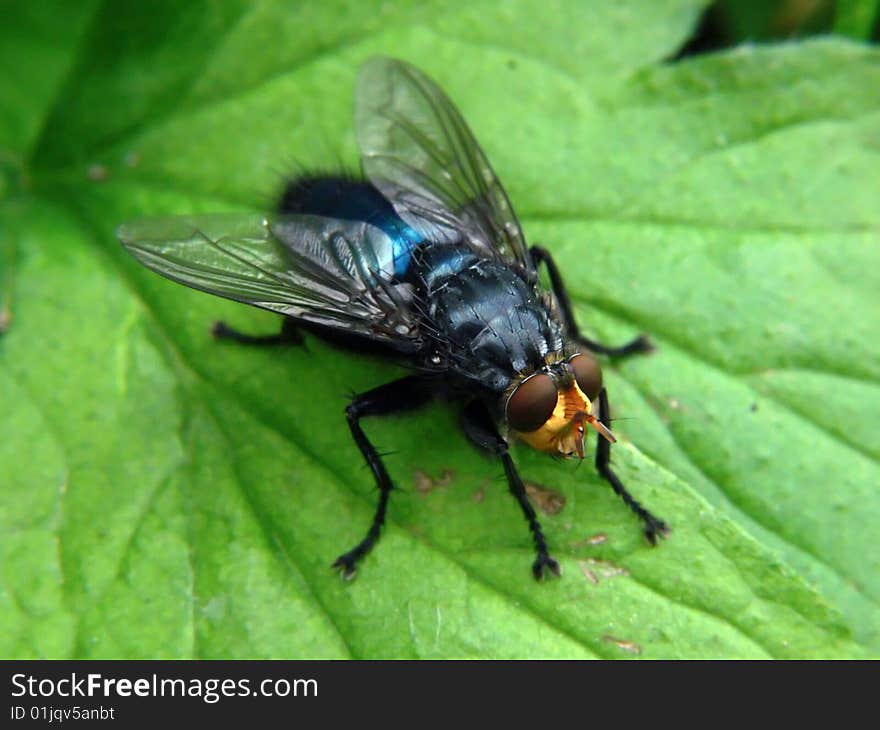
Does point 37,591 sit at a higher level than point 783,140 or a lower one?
lower

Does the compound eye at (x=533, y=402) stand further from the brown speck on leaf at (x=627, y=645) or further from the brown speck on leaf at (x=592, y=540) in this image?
the brown speck on leaf at (x=627, y=645)

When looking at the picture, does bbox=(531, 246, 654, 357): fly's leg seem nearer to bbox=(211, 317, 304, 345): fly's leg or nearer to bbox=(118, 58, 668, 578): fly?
bbox=(118, 58, 668, 578): fly

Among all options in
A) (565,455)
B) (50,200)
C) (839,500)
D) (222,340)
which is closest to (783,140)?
(839,500)

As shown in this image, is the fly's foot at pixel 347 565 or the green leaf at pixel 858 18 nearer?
the fly's foot at pixel 347 565

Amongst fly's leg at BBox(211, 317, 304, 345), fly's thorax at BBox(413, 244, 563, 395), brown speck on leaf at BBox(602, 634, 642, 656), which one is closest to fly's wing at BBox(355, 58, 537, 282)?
fly's thorax at BBox(413, 244, 563, 395)

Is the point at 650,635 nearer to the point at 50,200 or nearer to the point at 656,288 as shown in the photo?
the point at 656,288

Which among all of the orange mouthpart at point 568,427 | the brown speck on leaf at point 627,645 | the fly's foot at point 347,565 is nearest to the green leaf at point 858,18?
the orange mouthpart at point 568,427

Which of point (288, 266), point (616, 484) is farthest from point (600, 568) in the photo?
point (288, 266)
